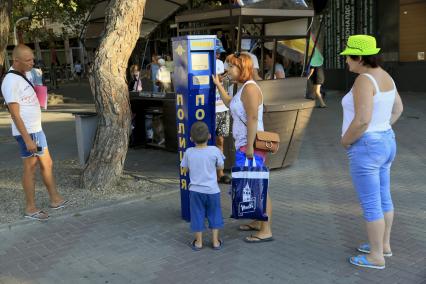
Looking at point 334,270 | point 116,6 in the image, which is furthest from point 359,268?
point 116,6

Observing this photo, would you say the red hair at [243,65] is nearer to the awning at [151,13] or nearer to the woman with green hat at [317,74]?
the awning at [151,13]

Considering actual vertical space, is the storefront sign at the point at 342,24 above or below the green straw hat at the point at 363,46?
above

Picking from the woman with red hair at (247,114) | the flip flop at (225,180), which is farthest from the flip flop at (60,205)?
the woman with red hair at (247,114)

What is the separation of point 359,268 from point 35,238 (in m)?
2.88

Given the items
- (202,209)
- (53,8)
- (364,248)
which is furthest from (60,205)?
(53,8)

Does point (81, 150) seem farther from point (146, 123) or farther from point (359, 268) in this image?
point (359, 268)

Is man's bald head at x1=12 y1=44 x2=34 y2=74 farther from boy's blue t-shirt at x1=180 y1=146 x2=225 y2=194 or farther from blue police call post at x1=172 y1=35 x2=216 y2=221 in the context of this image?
boy's blue t-shirt at x1=180 y1=146 x2=225 y2=194

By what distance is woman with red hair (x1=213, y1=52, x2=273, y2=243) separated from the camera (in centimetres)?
409

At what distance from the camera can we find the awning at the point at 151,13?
10375mm

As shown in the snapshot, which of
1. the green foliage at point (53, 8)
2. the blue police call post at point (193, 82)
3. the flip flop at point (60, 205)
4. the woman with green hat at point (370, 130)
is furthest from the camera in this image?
the green foliage at point (53, 8)

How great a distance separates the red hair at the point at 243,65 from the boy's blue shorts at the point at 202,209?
1.01 meters

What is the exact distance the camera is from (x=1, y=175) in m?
7.01

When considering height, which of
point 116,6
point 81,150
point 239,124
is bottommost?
point 81,150

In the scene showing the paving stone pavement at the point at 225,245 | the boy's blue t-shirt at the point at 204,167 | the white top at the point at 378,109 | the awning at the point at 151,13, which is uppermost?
the awning at the point at 151,13
